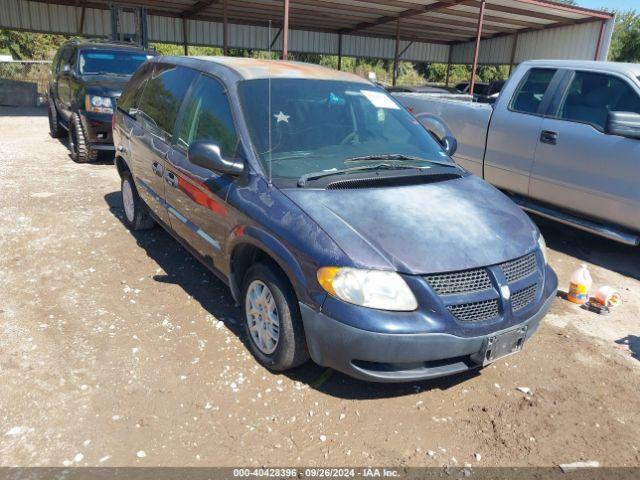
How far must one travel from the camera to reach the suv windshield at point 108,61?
9133mm

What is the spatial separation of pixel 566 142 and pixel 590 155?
0.97ft

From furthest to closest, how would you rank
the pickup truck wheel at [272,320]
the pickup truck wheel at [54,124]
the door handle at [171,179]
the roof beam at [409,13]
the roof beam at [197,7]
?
the roof beam at [197,7] < the roof beam at [409,13] < the pickup truck wheel at [54,124] < the door handle at [171,179] < the pickup truck wheel at [272,320]

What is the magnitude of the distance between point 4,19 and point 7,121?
14.3ft

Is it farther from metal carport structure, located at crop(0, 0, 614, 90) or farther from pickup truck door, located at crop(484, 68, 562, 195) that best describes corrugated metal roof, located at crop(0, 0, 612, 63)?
pickup truck door, located at crop(484, 68, 562, 195)

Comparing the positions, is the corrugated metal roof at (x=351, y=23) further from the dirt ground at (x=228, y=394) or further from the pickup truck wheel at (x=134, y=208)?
the dirt ground at (x=228, y=394)

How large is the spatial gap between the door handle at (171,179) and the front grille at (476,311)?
2.40 meters

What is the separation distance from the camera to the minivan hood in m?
2.66

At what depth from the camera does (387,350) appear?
260 cm

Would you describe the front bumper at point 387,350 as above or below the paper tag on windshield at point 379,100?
below

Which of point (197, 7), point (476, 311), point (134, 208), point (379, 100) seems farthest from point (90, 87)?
point (197, 7)

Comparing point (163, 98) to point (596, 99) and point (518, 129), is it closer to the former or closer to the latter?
point (518, 129)

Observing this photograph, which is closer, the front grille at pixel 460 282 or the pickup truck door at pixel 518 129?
the front grille at pixel 460 282

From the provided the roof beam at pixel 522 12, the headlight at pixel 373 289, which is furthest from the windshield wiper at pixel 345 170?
the roof beam at pixel 522 12

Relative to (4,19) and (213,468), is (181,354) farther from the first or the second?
(4,19)
